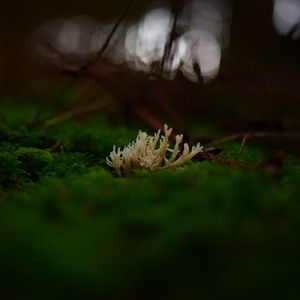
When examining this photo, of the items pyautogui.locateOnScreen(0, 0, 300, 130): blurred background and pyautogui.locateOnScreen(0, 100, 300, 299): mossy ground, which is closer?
pyautogui.locateOnScreen(0, 100, 300, 299): mossy ground

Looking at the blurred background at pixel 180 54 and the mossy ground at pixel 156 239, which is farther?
the blurred background at pixel 180 54

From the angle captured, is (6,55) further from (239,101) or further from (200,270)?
(200,270)

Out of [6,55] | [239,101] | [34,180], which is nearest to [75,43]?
[6,55]

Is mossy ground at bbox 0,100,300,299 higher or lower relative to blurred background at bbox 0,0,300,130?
lower

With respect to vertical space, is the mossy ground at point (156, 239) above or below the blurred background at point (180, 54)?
below
